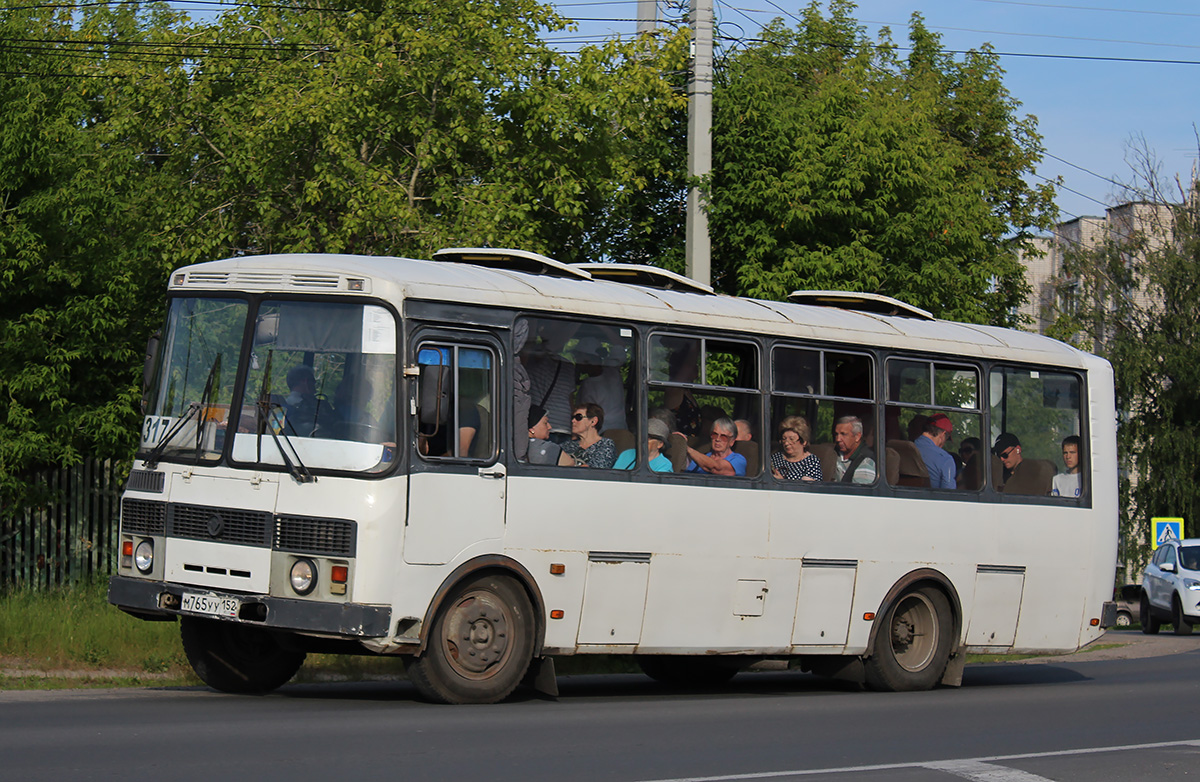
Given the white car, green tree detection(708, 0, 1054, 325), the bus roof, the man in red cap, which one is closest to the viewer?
the bus roof

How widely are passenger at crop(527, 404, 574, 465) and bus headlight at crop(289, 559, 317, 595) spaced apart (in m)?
1.74

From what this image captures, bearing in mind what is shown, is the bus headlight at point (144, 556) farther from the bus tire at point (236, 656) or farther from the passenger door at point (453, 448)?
the passenger door at point (453, 448)

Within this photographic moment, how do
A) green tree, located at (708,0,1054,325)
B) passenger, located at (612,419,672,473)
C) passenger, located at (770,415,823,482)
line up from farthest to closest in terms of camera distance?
1. green tree, located at (708,0,1054,325)
2. passenger, located at (770,415,823,482)
3. passenger, located at (612,419,672,473)

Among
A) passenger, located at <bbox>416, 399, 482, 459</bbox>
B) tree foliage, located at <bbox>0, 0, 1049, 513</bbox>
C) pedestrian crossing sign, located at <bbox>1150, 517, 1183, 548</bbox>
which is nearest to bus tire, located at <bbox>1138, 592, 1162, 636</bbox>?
pedestrian crossing sign, located at <bbox>1150, 517, 1183, 548</bbox>

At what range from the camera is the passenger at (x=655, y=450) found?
37.9 ft

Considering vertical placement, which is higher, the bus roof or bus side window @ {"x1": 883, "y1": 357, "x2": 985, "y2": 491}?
the bus roof

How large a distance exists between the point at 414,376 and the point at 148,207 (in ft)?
33.3

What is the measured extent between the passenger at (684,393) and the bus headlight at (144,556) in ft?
12.5

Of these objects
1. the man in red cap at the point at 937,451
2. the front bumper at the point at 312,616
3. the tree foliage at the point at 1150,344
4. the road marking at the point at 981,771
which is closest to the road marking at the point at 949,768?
the road marking at the point at 981,771

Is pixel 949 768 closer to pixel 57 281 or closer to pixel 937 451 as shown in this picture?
pixel 937 451

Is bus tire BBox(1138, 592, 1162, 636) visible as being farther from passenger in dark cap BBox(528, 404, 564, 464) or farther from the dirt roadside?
passenger in dark cap BBox(528, 404, 564, 464)

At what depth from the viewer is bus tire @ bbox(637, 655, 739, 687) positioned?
14281 millimetres

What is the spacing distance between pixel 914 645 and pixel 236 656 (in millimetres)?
5810

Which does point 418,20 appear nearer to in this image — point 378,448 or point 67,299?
point 67,299
